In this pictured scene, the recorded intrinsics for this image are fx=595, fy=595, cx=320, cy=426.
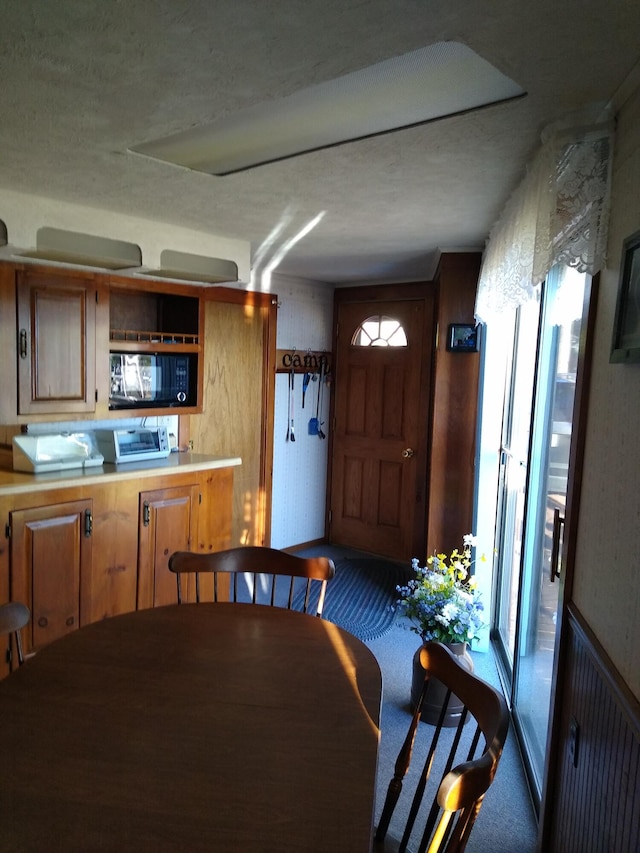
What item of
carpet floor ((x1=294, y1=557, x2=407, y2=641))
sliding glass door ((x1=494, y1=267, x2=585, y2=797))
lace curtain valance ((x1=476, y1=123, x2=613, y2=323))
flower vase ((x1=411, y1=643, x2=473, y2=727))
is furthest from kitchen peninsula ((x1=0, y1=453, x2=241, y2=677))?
lace curtain valance ((x1=476, y1=123, x2=613, y2=323))

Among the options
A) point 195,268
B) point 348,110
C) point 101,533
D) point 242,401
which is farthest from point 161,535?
point 348,110

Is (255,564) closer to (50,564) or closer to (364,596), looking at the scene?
(50,564)

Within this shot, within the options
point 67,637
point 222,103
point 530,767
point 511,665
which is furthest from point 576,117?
point 511,665

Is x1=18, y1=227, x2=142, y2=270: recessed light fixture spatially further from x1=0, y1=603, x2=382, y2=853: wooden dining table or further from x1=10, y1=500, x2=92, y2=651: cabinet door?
x1=0, y1=603, x2=382, y2=853: wooden dining table

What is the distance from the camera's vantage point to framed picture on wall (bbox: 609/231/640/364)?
4.02 ft

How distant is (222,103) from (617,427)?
1250 mm

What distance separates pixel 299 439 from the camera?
4855 mm

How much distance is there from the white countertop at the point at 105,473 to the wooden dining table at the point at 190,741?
113 cm

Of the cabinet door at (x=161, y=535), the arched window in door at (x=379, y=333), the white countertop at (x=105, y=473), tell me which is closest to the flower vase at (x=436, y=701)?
the cabinet door at (x=161, y=535)

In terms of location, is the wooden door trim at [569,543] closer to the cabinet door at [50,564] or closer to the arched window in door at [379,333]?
the cabinet door at [50,564]

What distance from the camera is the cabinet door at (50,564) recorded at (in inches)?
104

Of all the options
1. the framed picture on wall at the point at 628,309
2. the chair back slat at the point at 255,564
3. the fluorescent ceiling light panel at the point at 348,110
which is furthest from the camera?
the chair back slat at the point at 255,564

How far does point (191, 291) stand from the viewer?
135 inches

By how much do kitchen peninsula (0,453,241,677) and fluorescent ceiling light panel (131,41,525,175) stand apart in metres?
1.57
